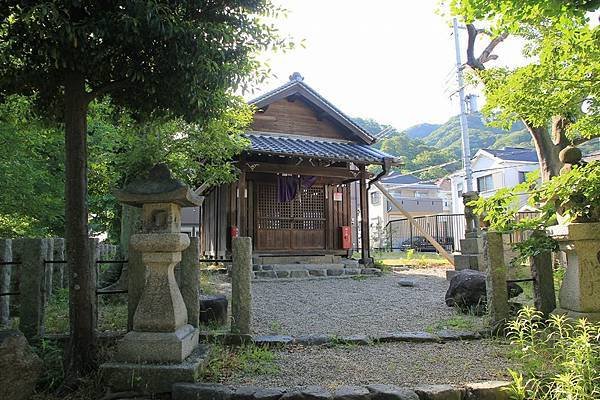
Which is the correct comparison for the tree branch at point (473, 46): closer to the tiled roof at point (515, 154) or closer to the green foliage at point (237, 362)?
the green foliage at point (237, 362)

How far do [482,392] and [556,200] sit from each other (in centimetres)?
268

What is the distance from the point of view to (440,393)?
3.39 meters

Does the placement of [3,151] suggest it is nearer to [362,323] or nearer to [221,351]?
[221,351]

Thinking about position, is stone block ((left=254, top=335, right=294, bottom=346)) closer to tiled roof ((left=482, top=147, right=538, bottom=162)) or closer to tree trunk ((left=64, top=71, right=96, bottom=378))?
tree trunk ((left=64, top=71, right=96, bottom=378))

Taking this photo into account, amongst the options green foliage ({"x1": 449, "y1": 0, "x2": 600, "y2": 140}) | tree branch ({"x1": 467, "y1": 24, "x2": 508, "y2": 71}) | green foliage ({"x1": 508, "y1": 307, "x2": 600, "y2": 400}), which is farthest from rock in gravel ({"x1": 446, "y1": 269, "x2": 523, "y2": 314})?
tree branch ({"x1": 467, "y1": 24, "x2": 508, "y2": 71})

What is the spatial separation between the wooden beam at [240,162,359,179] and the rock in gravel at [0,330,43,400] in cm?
878

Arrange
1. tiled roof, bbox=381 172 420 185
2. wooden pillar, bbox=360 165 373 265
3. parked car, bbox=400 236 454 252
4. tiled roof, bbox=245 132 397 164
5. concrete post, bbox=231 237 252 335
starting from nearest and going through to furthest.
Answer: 1. concrete post, bbox=231 237 252 335
2. tiled roof, bbox=245 132 397 164
3. wooden pillar, bbox=360 165 373 265
4. parked car, bbox=400 236 454 252
5. tiled roof, bbox=381 172 420 185

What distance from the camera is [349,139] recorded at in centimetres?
1515

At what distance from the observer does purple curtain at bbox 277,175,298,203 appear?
13.3 metres

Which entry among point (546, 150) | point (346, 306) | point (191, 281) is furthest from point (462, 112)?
point (191, 281)

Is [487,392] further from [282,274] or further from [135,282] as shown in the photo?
[282,274]

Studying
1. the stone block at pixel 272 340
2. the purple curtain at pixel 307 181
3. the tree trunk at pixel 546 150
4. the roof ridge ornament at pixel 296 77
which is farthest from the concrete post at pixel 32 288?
the tree trunk at pixel 546 150

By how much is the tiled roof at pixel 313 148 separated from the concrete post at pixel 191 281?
6992mm

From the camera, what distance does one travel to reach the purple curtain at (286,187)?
43.6 feet
